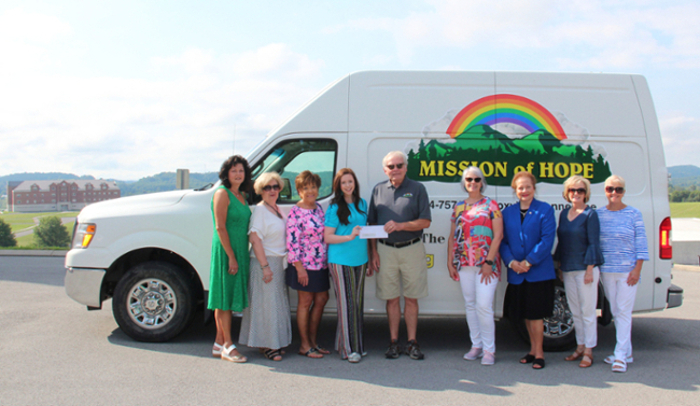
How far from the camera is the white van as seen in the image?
4.79 m

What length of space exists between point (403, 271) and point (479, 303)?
76 cm

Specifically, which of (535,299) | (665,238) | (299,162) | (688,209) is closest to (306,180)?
(299,162)

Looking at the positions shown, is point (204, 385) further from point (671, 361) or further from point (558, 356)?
point (671, 361)

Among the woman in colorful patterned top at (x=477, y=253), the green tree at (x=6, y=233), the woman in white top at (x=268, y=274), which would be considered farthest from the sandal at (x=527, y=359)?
the green tree at (x=6, y=233)

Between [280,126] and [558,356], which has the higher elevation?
[280,126]

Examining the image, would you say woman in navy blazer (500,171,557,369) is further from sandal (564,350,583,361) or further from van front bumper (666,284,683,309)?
van front bumper (666,284,683,309)

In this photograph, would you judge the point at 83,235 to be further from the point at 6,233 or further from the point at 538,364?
the point at 6,233

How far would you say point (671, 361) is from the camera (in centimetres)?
461

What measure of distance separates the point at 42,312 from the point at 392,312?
4.83 metres

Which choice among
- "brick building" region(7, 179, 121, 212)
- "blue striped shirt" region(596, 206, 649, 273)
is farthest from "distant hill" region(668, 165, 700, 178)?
"blue striped shirt" region(596, 206, 649, 273)

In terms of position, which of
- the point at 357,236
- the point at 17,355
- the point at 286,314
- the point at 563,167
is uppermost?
the point at 563,167

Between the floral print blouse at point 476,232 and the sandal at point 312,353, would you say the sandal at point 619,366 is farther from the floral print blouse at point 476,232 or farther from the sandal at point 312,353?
the sandal at point 312,353

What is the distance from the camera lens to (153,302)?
4.89 m

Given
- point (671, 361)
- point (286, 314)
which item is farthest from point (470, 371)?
point (671, 361)
